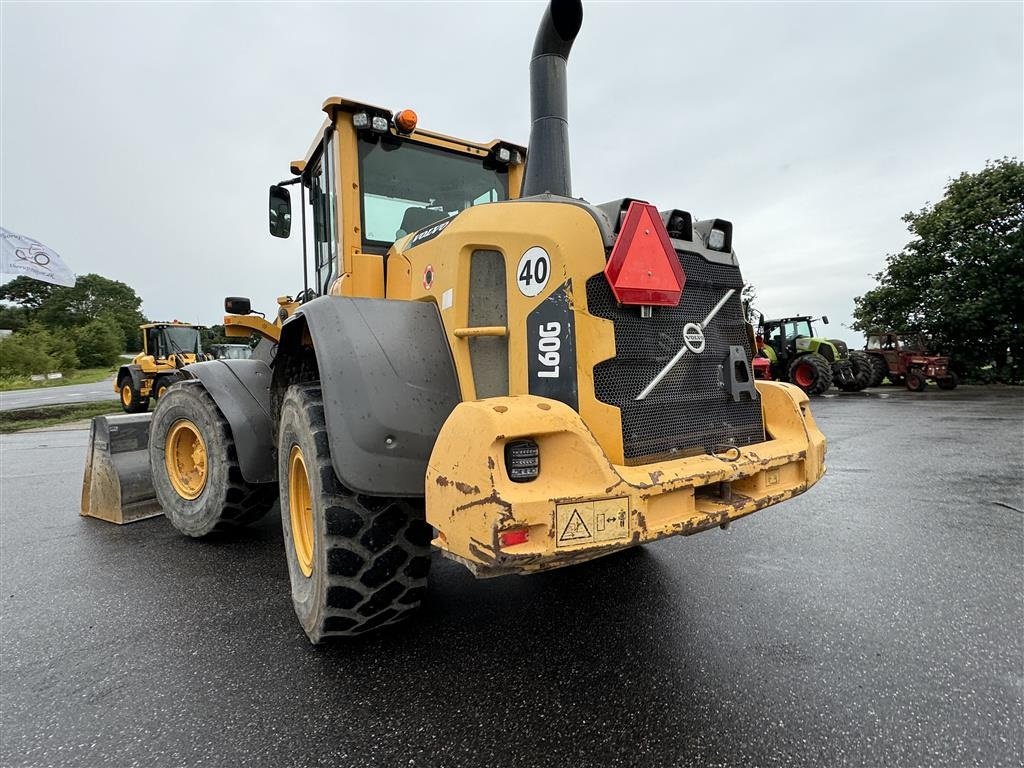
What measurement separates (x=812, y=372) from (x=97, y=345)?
58.9 meters

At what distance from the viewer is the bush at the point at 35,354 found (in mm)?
38062

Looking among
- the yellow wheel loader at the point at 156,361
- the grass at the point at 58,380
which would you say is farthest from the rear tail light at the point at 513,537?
the grass at the point at 58,380

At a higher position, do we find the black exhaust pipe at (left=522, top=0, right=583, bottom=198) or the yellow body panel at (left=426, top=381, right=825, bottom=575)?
the black exhaust pipe at (left=522, top=0, right=583, bottom=198)

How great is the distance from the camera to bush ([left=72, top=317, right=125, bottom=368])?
51.3 metres

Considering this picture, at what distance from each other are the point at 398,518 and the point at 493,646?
712mm

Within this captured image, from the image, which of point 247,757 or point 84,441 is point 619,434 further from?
point 84,441

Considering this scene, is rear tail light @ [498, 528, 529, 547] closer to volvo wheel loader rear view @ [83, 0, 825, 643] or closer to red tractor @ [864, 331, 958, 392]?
volvo wheel loader rear view @ [83, 0, 825, 643]

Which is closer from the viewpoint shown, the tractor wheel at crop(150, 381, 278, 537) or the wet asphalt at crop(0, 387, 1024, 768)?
the wet asphalt at crop(0, 387, 1024, 768)

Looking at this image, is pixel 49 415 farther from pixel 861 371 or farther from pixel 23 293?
pixel 23 293

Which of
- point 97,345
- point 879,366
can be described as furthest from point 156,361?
point 97,345

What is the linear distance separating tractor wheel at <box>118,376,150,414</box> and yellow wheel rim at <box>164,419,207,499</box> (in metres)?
13.8

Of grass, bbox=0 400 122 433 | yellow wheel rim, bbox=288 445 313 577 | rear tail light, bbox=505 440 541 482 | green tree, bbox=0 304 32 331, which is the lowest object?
grass, bbox=0 400 122 433

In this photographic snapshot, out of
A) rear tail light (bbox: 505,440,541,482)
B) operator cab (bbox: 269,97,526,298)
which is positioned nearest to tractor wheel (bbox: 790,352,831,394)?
operator cab (bbox: 269,97,526,298)

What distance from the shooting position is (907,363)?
58.9ft
